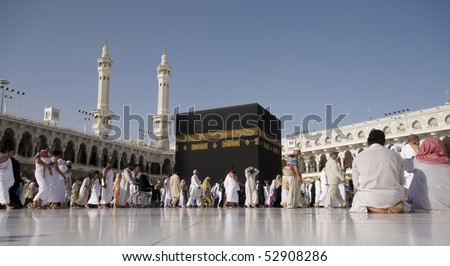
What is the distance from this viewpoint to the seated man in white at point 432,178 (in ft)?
15.1

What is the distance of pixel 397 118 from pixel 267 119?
933 inches

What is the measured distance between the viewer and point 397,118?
34.5 meters

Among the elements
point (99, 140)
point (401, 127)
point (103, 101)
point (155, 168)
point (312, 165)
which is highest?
point (103, 101)

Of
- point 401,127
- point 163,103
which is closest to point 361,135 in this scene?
point 401,127

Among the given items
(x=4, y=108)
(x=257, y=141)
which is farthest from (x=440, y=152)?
(x=4, y=108)

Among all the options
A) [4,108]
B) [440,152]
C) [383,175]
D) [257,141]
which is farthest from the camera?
[4,108]

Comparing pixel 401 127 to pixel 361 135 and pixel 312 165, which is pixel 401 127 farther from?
pixel 312 165

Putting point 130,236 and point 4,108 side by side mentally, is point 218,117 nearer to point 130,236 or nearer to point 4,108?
point 130,236

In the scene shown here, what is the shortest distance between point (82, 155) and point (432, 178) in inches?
1332

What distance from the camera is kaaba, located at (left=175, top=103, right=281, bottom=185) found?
557 inches

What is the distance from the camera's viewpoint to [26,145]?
92.5ft

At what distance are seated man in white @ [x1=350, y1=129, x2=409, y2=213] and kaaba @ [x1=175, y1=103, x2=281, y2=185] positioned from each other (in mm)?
9643

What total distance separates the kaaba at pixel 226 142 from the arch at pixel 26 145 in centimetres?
1690

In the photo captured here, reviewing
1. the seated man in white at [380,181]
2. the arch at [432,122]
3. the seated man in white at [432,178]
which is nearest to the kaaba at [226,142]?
the seated man in white at [432,178]
